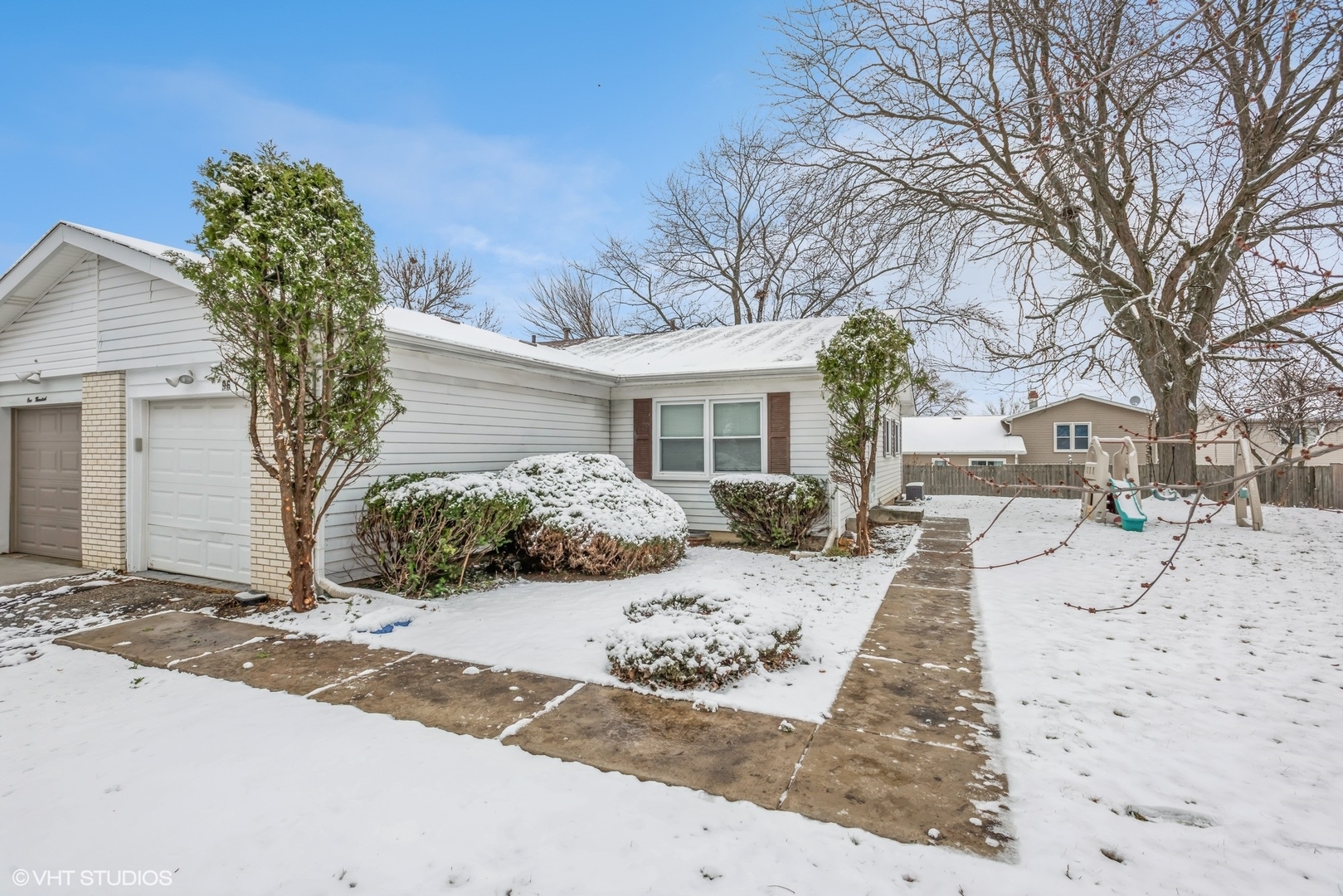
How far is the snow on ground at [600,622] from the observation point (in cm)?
398

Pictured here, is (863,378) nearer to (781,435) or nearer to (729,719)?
(781,435)

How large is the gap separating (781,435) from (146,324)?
820cm

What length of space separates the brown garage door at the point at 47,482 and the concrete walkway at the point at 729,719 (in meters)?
4.23

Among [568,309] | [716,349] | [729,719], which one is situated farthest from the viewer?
[568,309]

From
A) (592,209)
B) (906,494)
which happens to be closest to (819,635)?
(906,494)

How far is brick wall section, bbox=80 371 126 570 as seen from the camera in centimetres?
711

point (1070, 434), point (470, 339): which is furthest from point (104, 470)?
point (1070, 434)

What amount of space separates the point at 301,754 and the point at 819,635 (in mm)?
3613

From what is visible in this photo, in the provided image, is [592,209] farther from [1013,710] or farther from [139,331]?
[1013,710]

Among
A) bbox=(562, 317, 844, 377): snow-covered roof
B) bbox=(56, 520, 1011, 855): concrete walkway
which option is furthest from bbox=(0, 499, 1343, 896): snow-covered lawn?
bbox=(562, 317, 844, 377): snow-covered roof

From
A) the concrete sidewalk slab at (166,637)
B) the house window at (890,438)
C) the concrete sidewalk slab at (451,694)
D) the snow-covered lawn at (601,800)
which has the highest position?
the house window at (890,438)

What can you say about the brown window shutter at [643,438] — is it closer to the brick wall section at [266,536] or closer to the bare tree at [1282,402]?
the brick wall section at [266,536]

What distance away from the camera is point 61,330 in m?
7.63

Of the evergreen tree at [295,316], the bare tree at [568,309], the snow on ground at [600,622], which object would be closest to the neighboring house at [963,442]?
the bare tree at [568,309]
